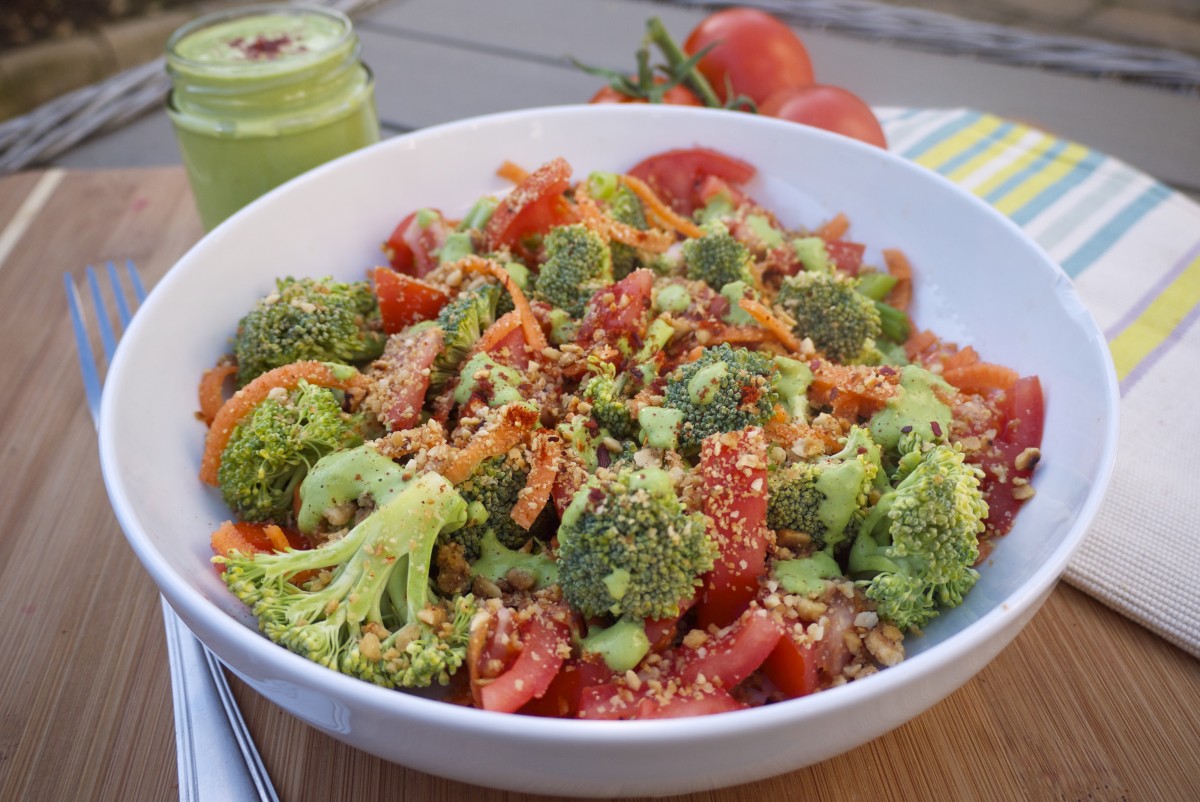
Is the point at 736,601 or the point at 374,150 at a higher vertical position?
the point at 374,150

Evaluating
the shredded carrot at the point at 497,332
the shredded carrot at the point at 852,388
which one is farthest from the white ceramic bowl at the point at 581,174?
the shredded carrot at the point at 497,332

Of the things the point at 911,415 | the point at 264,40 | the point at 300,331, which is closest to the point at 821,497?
the point at 911,415

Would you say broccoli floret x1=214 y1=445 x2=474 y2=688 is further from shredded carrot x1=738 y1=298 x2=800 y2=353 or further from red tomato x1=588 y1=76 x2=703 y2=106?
red tomato x1=588 y1=76 x2=703 y2=106

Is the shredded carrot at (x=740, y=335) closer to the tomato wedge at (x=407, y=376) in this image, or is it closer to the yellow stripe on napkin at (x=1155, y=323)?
the tomato wedge at (x=407, y=376)

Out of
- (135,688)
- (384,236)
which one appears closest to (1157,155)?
(384,236)

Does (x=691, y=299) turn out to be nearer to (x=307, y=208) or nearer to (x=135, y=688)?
(x=307, y=208)
